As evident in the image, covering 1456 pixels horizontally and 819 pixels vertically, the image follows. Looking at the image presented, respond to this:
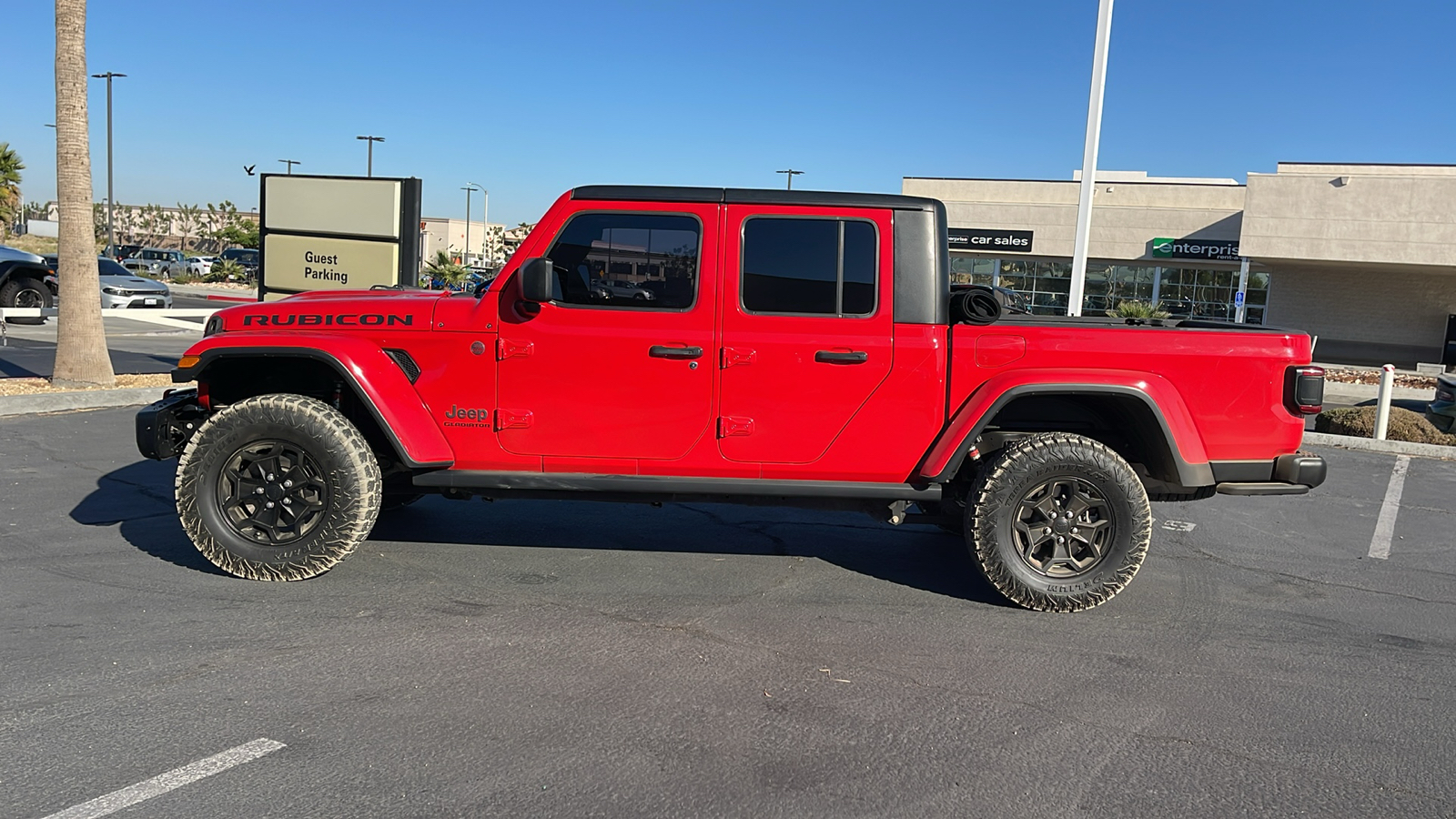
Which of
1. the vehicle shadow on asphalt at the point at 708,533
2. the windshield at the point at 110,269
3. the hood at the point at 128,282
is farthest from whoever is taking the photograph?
the windshield at the point at 110,269

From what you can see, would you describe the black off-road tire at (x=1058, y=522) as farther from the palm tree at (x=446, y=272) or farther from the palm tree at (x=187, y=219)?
the palm tree at (x=187, y=219)

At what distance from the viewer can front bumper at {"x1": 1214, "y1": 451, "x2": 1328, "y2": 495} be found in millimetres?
5039

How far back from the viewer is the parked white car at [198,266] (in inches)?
1987

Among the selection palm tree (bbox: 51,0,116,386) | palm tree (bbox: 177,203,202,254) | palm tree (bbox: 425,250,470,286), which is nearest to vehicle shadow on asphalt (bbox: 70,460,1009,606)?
palm tree (bbox: 51,0,116,386)

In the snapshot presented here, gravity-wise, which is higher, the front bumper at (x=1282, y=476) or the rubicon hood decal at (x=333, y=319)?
the rubicon hood decal at (x=333, y=319)

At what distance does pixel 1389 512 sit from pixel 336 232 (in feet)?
35.7

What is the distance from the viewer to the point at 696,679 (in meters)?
4.11

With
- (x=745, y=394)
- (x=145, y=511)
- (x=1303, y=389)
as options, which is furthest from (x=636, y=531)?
(x=1303, y=389)

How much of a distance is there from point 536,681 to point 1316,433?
34.1 feet

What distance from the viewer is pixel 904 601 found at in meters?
5.23

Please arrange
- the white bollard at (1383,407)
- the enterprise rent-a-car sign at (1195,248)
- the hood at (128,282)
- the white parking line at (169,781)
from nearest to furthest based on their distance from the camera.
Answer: the white parking line at (169,781) < the white bollard at (1383,407) < the hood at (128,282) < the enterprise rent-a-car sign at (1195,248)

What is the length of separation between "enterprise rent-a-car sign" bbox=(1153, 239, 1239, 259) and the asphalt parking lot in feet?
111

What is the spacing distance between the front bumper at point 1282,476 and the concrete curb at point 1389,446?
6907 millimetres

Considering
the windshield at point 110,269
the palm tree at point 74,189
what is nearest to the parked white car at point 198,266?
the windshield at point 110,269
